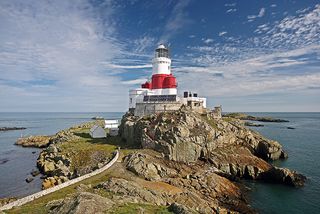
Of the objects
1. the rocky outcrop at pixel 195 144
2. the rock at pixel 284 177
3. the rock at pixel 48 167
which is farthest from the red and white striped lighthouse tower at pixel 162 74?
the rock at pixel 48 167

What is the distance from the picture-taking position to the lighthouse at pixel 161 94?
53594 millimetres

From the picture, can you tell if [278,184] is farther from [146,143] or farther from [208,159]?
[146,143]

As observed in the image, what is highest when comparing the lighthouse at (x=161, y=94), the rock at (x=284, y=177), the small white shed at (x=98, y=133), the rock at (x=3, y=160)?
the lighthouse at (x=161, y=94)

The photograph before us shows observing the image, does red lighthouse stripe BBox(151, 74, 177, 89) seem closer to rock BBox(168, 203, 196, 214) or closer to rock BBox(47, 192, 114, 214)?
rock BBox(168, 203, 196, 214)

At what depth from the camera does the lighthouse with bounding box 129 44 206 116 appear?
176 feet

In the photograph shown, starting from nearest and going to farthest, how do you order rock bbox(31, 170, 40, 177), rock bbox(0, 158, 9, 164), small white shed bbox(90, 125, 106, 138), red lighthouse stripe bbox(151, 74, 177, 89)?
rock bbox(31, 170, 40, 177) → red lighthouse stripe bbox(151, 74, 177, 89) → small white shed bbox(90, 125, 106, 138) → rock bbox(0, 158, 9, 164)

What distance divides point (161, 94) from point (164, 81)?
8.95ft

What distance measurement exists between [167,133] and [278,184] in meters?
18.8

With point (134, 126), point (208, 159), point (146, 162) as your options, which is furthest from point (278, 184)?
point (134, 126)

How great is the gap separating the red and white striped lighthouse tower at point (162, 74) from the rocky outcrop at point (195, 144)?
6884 mm

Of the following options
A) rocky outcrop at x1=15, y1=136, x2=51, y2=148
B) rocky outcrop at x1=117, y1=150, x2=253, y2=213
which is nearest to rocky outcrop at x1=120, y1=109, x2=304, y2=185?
rocky outcrop at x1=117, y1=150, x2=253, y2=213

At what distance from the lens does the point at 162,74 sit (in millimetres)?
55312

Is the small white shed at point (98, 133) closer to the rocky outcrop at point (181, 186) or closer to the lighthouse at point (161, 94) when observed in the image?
the lighthouse at point (161, 94)

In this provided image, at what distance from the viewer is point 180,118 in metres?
47.2
